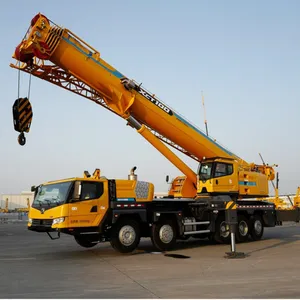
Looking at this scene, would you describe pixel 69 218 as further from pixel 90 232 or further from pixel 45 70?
pixel 45 70

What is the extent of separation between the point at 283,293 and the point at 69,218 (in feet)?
21.8

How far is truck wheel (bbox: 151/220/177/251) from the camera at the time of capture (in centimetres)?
1319

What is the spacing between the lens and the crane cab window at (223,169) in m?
15.8

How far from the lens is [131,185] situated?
12977mm

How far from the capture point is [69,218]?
1134 cm

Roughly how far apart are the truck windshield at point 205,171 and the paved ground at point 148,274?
3.43 metres

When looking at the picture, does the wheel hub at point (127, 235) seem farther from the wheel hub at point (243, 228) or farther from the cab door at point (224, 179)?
the wheel hub at point (243, 228)

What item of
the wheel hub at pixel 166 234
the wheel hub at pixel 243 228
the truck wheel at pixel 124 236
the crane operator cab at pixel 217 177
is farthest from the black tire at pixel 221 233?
the truck wheel at pixel 124 236

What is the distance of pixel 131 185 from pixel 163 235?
216 centimetres

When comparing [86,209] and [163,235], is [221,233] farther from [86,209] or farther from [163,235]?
[86,209]

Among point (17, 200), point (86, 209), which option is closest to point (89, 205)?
point (86, 209)

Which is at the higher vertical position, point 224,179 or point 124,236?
point 224,179

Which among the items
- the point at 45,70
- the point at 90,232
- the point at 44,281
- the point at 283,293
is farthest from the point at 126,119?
the point at 283,293

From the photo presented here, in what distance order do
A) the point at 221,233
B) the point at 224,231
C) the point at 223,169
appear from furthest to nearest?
the point at 223,169 → the point at 224,231 → the point at 221,233
